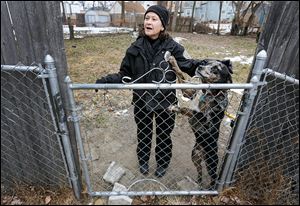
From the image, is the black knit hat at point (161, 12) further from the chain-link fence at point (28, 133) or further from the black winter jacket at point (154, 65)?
the chain-link fence at point (28, 133)

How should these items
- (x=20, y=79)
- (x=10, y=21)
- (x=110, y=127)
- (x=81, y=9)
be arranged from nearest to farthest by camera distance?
1. (x=10, y=21)
2. (x=20, y=79)
3. (x=110, y=127)
4. (x=81, y=9)

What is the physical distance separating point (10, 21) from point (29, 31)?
0.14 m

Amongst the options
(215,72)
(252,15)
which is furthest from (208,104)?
(252,15)

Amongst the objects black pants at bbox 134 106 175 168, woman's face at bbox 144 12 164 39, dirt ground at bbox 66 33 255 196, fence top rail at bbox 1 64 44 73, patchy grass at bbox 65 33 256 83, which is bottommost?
patchy grass at bbox 65 33 256 83

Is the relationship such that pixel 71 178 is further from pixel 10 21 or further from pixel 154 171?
pixel 10 21

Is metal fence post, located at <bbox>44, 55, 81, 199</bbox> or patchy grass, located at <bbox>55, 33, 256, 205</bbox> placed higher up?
metal fence post, located at <bbox>44, 55, 81, 199</bbox>

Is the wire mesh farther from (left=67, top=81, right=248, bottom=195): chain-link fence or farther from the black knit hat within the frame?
the black knit hat

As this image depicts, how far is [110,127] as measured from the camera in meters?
4.05

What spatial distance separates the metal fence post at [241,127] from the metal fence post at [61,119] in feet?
4.60

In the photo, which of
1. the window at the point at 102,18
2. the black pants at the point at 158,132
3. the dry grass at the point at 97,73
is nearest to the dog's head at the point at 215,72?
the black pants at the point at 158,132

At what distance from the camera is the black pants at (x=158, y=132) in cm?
271

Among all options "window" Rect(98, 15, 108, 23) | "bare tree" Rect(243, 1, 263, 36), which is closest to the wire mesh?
"bare tree" Rect(243, 1, 263, 36)

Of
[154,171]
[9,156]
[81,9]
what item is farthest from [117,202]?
[81,9]

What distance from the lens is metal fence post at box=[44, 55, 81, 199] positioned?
1746 mm
